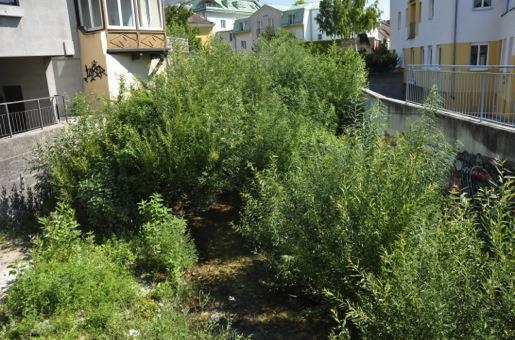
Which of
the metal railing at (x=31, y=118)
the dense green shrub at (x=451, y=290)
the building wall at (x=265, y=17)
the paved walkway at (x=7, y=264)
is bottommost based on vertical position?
the paved walkway at (x=7, y=264)

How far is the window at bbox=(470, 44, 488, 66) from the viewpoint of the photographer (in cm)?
1797

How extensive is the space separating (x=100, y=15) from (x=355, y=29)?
99.3 feet

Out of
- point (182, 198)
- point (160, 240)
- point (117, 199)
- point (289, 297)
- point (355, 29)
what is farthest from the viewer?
point (355, 29)

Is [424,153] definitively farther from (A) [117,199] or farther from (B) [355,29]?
(B) [355,29]

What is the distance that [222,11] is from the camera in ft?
208

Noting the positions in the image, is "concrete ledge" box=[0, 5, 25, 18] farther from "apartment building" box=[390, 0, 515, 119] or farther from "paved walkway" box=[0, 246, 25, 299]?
"apartment building" box=[390, 0, 515, 119]

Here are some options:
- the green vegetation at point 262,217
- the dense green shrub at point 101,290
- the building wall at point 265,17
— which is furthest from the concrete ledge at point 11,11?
the building wall at point 265,17

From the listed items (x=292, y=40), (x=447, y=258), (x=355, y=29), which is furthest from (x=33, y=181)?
(x=355, y=29)

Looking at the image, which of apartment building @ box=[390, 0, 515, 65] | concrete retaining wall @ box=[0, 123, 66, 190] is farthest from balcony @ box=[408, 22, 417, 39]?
concrete retaining wall @ box=[0, 123, 66, 190]

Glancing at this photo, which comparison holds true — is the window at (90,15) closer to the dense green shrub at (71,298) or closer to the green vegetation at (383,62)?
the dense green shrub at (71,298)

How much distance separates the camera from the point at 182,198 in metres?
9.12

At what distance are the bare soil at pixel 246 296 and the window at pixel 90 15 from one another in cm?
1062

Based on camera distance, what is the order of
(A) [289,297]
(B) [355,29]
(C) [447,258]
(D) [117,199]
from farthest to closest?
(B) [355,29] < (D) [117,199] < (A) [289,297] < (C) [447,258]

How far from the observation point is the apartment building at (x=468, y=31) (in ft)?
54.1
